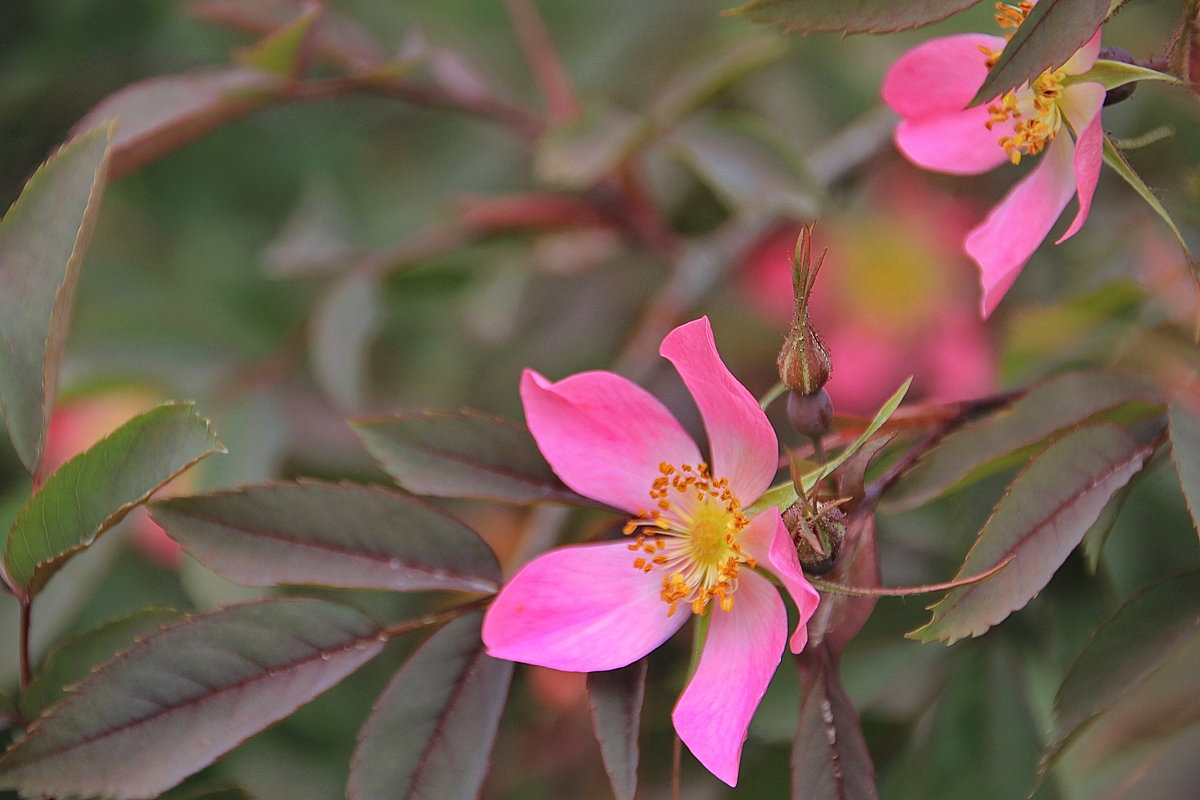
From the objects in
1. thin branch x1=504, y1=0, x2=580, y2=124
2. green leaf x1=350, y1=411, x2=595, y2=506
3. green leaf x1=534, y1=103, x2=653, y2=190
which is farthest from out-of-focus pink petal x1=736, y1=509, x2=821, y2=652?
thin branch x1=504, y1=0, x2=580, y2=124

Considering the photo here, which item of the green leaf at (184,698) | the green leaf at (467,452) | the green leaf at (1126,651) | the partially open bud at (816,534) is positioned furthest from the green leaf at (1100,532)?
the green leaf at (184,698)

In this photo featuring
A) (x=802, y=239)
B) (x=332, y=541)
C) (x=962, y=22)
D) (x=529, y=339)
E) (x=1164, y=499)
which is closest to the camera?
(x=802, y=239)

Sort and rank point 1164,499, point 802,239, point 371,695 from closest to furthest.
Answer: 1. point 802,239
2. point 1164,499
3. point 371,695

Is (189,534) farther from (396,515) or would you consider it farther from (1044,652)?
(1044,652)

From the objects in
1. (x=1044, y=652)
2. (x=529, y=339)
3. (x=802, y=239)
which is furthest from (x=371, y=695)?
(x=802, y=239)

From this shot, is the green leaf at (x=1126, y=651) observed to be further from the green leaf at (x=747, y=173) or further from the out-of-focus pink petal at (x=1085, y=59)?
the green leaf at (x=747, y=173)

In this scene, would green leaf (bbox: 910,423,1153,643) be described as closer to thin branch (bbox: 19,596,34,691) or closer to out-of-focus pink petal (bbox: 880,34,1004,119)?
out-of-focus pink petal (bbox: 880,34,1004,119)
